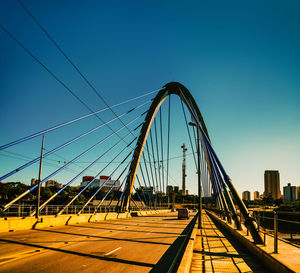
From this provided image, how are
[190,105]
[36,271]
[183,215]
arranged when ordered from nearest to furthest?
[36,271], [183,215], [190,105]

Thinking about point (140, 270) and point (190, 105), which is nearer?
point (140, 270)

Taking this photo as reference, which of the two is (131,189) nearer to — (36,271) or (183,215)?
(183,215)

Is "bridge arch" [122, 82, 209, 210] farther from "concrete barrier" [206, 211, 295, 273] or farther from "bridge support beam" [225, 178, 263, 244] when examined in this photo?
"concrete barrier" [206, 211, 295, 273]

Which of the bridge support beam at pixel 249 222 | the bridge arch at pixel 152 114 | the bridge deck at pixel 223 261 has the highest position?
the bridge arch at pixel 152 114

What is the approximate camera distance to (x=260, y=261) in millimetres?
7629

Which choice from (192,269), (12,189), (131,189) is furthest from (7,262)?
(12,189)

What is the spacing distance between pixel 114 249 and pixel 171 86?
35.8m

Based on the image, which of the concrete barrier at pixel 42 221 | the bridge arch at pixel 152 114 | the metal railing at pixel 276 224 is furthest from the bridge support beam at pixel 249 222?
the bridge arch at pixel 152 114

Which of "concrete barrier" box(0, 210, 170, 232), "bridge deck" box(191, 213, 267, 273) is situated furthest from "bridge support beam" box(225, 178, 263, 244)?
"concrete barrier" box(0, 210, 170, 232)

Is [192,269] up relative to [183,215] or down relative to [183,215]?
up

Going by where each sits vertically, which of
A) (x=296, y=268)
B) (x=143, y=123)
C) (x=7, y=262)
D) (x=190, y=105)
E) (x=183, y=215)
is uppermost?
(x=190, y=105)

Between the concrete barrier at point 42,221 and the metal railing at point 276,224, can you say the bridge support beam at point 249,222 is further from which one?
the concrete barrier at point 42,221

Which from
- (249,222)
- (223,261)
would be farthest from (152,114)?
(223,261)


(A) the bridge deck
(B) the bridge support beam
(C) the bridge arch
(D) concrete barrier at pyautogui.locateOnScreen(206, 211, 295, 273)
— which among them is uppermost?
(C) the bridge arch
